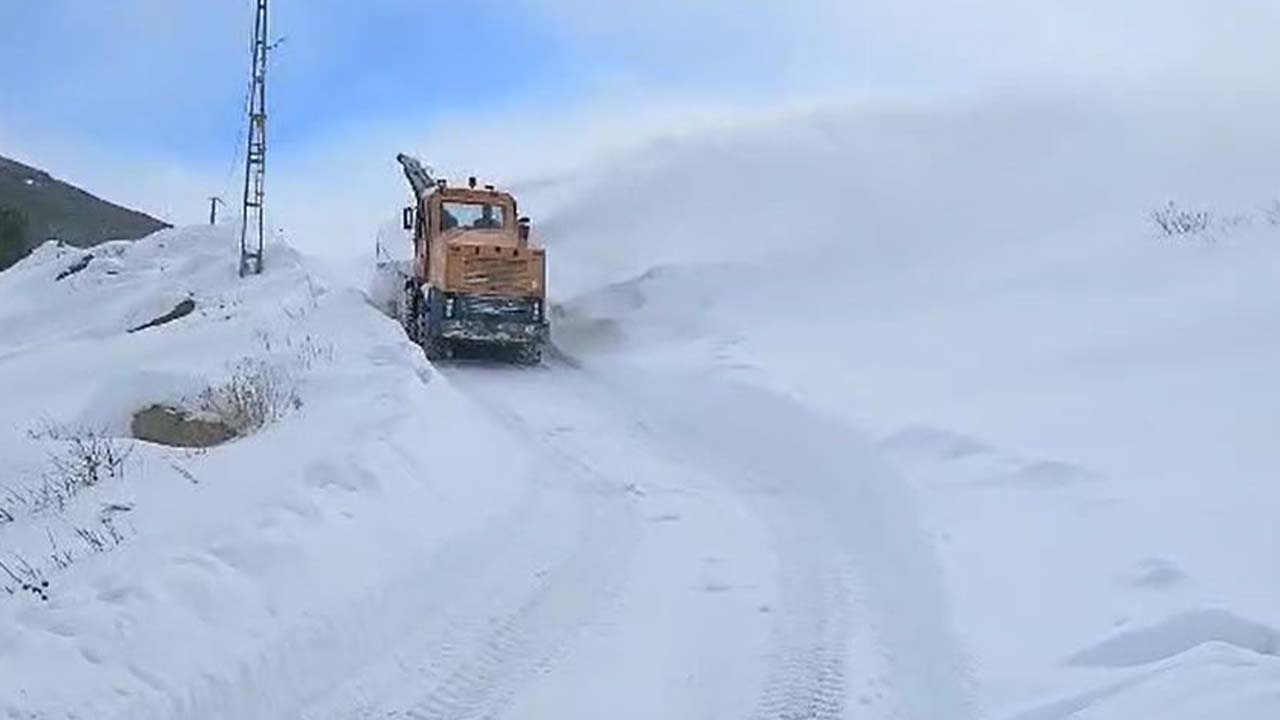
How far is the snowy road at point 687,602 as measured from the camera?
670cm

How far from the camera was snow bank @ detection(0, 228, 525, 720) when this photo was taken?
620cm

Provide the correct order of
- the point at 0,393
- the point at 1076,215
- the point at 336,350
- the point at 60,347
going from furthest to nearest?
the point at 1076,215, the point at 60,347, the point at 0,393, the point at 336,350

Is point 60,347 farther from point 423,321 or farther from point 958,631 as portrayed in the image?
point 958,631

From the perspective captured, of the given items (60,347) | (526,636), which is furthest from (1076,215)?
(526,636)

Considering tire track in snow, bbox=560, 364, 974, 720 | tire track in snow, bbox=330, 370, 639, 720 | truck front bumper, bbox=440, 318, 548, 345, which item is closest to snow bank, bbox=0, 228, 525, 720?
tire track in snow, bbox=330, 370, 639, 720

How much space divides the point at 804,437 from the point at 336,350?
6399mm

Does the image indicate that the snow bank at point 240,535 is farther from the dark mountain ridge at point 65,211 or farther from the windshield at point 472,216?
the dark mountain ridge at point 65,211

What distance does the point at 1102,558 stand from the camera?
326 inches

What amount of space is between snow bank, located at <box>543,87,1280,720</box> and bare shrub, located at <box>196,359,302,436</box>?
4.91m

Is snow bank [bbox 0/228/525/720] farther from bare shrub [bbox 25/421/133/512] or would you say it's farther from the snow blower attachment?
the snow blower attachment

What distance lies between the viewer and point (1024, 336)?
17.7 metres

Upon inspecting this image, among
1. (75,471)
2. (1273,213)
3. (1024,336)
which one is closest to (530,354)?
(1024,336)

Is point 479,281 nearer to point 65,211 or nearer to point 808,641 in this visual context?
point 808,641

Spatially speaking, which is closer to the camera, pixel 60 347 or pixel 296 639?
pixel 296 639
